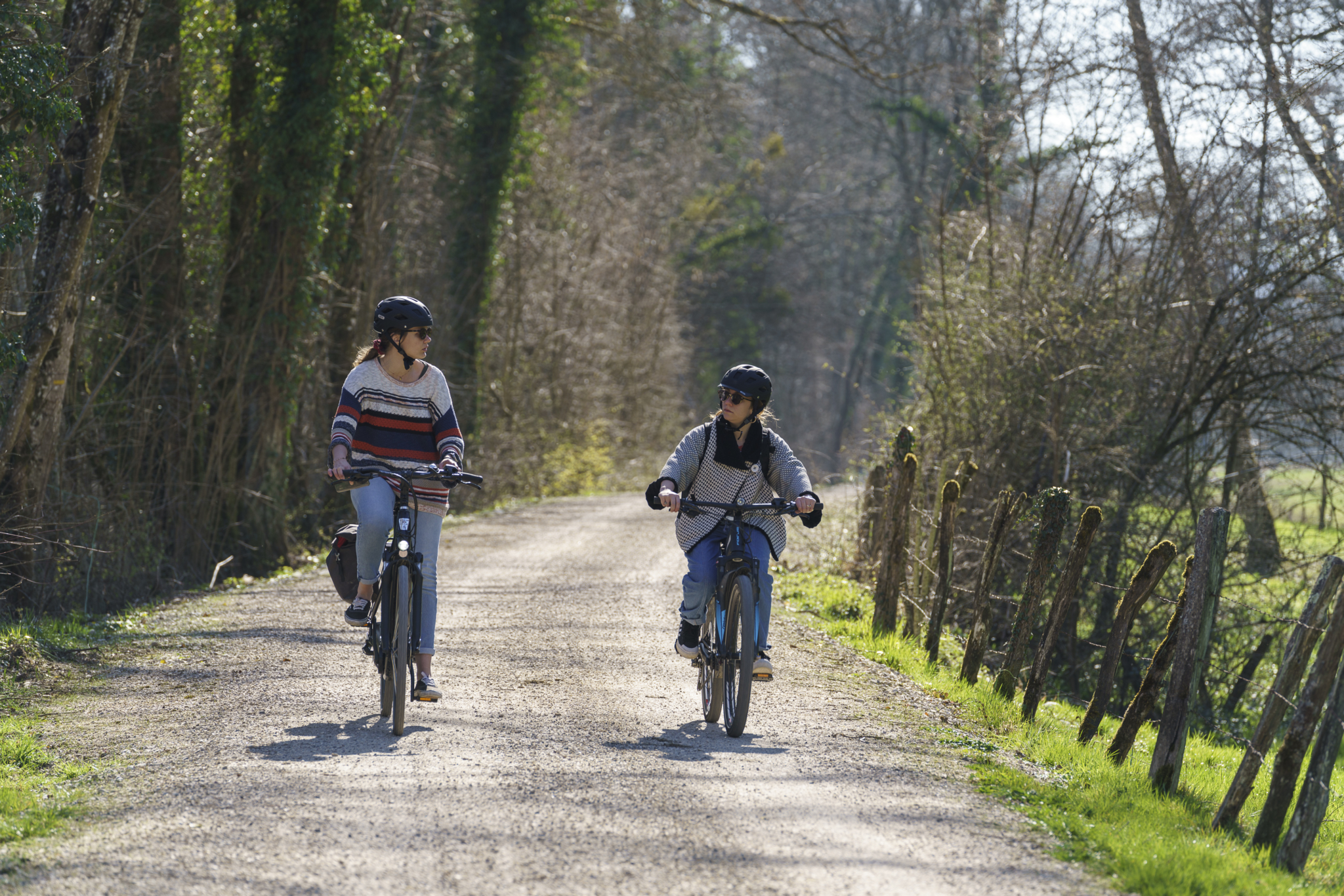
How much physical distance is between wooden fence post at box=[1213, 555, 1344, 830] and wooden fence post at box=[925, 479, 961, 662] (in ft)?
12.1

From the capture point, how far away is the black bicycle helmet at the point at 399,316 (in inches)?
265

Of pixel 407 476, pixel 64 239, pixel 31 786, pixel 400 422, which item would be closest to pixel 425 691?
pixel 407 476

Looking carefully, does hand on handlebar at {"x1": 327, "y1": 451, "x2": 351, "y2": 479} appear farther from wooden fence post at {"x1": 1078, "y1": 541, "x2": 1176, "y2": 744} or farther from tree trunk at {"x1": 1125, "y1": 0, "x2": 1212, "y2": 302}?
tree trunk at {"x1": 1125, "y1": 0, "x2": 1212, "y2": 302}

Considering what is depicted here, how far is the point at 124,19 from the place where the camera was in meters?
9.55

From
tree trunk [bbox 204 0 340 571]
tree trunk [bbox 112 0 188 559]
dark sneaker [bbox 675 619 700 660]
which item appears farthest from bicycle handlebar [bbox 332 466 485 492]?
tree trunk [bbox 204 0 340 571]

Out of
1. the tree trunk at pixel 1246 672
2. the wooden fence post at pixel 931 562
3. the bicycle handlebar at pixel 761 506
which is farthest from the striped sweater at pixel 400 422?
the tree trunk at pixel 1246 672

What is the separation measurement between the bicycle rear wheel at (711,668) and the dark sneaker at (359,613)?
1.81m

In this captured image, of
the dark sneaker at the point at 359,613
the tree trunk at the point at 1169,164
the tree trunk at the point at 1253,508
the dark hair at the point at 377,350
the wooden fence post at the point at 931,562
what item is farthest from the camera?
the tree trunk at the point at 1253,508

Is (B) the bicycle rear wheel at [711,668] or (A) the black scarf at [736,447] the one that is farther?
(A) the black scarf at [736,447]

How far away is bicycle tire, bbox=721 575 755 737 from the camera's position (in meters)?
6.62

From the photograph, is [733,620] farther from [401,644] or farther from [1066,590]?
[1066,590]

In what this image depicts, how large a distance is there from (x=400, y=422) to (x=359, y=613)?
3.32 ft

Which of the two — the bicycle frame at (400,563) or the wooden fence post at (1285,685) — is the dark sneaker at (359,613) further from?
the wooden fence post at (1285,685)

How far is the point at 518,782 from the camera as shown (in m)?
5.70
